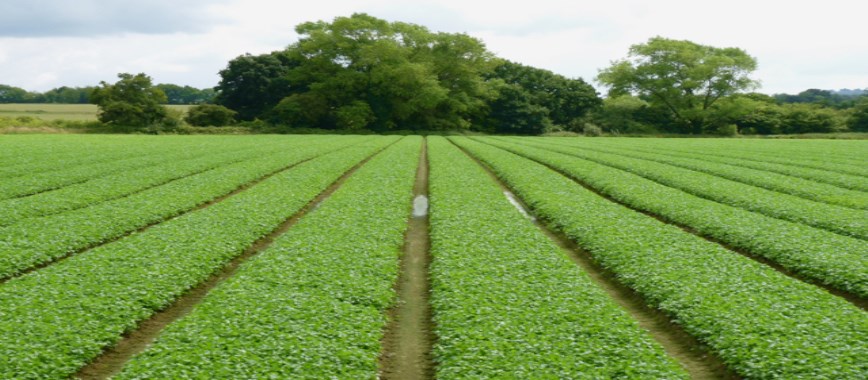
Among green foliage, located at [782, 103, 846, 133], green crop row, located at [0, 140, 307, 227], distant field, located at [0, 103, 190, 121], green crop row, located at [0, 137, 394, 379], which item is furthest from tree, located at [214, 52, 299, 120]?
green crop row, located at [0, 137, 394, 379]

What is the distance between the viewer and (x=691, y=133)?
10381cm

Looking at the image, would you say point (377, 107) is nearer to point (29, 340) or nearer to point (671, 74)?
point (671, 74)

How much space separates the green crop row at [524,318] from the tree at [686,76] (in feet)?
322

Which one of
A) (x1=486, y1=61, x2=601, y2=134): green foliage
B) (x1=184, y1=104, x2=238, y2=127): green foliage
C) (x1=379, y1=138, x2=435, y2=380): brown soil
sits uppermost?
(x1=486, y1=61, x2=601, y2=134): green foliage

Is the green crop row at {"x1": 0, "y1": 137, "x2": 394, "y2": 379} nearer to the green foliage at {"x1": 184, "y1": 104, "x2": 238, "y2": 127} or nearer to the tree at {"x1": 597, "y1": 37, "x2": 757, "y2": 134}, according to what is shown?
the green foliage at {"x1": 184, "y1": 104, "x2": 238, "y2": 127}

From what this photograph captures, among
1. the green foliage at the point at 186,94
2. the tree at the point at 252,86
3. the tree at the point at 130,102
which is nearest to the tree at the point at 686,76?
the tree at the point at 252,86

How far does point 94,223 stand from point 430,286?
9982 mm

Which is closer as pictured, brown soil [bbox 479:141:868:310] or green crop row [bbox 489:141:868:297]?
brown soil [bbox 479:141:868:310]

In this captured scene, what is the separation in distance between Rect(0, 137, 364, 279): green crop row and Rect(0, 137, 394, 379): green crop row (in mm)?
1004

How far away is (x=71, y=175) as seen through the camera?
2816cm

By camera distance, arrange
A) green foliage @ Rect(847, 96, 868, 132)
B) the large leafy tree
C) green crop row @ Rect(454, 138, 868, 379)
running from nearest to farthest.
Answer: green crop row @ Rect(454, 138, 868, 379), the large leafy tree, green foliage @ Rect(847, 96, 868, 132)

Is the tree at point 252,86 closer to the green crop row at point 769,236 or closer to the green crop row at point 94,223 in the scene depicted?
the green crop row at point 94,223

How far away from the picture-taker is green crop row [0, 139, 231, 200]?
2386 cm

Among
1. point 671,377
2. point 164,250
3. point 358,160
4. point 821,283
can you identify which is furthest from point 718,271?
point 358,160
